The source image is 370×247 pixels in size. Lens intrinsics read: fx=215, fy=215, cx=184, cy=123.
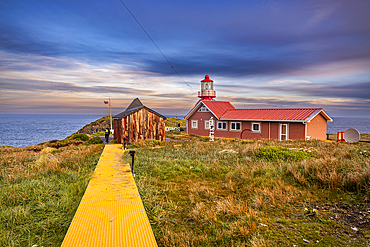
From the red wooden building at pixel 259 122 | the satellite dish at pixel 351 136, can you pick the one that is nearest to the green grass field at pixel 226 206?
the red wooden building at pixel 259 122

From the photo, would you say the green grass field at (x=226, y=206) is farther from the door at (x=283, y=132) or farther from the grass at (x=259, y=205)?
the door at (x=283, y=132)

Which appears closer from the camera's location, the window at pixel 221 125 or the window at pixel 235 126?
the window at pixel 235 126

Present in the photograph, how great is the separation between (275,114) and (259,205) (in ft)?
75.7

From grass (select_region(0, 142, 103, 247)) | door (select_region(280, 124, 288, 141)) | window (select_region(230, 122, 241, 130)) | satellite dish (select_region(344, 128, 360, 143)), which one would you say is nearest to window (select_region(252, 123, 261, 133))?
window (select_region(230, 122, 241, 130))

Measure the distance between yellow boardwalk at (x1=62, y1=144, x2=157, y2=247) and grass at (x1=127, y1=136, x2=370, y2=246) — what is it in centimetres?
37

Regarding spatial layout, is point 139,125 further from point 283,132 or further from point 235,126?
point 283,132

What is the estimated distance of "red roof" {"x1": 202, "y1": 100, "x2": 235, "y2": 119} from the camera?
3056 centimetres

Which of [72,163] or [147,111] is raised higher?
[147,111]

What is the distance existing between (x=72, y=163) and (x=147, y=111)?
10.8 metres

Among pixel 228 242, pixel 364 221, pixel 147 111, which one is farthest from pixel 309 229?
pixel 147 111

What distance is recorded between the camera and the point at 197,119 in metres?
33.1

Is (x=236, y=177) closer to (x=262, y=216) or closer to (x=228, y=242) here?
(x=262, y=216)

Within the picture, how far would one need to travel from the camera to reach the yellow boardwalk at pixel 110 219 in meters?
3.33

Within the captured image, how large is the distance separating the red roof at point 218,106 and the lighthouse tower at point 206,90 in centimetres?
307
